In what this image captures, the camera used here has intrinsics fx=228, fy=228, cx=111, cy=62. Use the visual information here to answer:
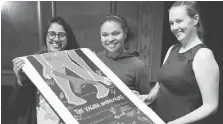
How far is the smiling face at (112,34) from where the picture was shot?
0.83 meters

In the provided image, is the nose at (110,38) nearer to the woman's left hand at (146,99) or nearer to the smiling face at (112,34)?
the smiling face at (112,34)

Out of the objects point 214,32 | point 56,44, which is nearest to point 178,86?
point 56,44

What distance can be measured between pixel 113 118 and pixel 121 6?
5.70 ft

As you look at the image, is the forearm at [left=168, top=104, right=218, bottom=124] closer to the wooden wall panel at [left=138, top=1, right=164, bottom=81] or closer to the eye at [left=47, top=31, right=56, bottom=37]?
the eye at [left=47, top=31, right=56, bottom=37]

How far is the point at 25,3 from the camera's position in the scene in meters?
2.10

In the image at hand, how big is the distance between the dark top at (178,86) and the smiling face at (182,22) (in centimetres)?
5

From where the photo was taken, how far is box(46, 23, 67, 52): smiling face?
2.90ft

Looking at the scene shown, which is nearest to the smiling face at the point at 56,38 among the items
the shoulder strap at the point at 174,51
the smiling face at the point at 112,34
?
the smiling face at the point at 112,34

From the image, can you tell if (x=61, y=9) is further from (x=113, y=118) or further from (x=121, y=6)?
(x=113, y=118)

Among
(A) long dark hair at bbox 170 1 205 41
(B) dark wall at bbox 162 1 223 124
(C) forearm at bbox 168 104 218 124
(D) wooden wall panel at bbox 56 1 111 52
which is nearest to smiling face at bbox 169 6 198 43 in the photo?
(A) long dark hair at bbox 170 1 205 41

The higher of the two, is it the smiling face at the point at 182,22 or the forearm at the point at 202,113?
the smiling face at the point at 182,22

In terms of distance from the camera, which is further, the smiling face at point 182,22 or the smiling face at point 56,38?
the smiling face at point 56,38

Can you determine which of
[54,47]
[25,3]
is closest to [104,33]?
[54,47]

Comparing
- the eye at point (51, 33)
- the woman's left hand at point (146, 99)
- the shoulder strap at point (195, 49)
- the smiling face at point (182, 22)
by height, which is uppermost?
the smiling face at point (182, 22)
